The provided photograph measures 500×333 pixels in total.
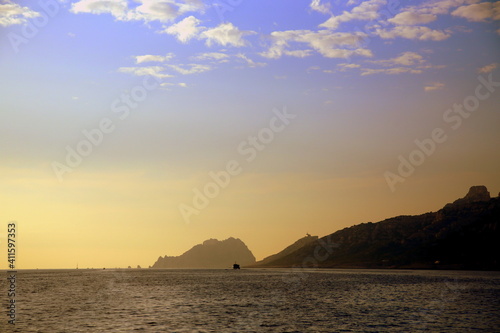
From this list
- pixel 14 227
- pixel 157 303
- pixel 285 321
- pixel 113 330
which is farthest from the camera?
pixel 157 303

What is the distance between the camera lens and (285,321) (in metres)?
75.1

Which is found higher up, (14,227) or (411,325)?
(14,227)

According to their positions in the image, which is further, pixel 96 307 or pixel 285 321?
pixel 96 307

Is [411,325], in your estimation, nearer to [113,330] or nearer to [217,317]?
[217,317]

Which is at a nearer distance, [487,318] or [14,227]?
[14,227]

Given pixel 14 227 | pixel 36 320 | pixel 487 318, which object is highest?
pixel 14 227

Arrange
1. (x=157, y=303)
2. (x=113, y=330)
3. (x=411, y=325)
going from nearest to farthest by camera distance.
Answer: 1. (x=113, y=330)
2. (x=411, y=325)
3. (x=157, y=303)

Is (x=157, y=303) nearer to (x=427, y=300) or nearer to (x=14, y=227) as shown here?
(x=14, y=227)

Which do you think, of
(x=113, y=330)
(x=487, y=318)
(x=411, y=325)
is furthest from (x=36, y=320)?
(x=487, y=318)

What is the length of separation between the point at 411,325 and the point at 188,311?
39.2 meters

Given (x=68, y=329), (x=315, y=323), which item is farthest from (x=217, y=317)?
(x=68, y=329)

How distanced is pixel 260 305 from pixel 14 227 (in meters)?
54.5

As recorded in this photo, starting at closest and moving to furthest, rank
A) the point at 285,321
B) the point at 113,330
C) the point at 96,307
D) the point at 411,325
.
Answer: the point at 113,330
the point at 411,325
the point at 285,321
the point at 96,307

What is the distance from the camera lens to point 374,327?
68.1 metres
